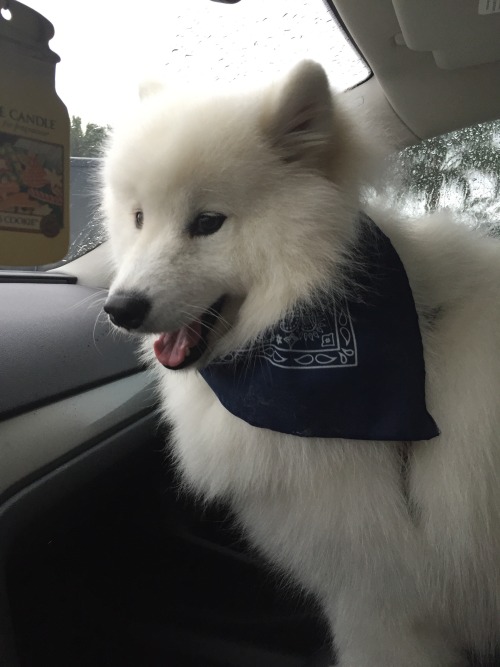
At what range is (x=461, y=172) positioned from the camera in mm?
2412

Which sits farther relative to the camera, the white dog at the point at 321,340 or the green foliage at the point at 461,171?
the green foliage at the point at 461,171

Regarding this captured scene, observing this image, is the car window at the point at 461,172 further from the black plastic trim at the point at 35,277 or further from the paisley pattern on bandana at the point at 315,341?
the black plastic trim at the point at 35,277

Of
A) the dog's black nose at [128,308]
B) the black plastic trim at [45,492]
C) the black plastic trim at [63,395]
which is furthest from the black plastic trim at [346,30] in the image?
the black plastic trim at [45,492]

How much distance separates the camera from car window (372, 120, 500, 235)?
7.53 ft

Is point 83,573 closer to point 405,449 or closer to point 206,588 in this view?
point 206,588

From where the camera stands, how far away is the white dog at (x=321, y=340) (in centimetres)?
126

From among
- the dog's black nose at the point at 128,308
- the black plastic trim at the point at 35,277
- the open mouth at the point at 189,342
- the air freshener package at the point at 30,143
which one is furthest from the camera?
the black plastic trim at the point at 35,277

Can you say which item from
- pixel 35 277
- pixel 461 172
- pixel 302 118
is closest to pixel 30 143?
pixel 302 118

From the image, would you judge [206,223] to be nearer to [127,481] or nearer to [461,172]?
[127,481]

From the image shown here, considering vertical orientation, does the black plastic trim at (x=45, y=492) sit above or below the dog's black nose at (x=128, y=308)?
below

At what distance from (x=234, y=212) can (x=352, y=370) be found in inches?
17.4

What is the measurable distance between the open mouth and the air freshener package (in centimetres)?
44

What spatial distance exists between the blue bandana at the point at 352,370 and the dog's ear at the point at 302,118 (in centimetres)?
29

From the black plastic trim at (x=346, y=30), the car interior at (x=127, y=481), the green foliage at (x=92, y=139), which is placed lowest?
the car interior at (x=127, y=481)
